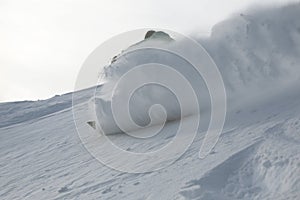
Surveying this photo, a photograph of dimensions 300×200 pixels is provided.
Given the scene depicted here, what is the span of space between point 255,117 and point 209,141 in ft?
2.83

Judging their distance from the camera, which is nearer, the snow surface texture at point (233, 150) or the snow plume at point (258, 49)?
the snow surface texture at point (233, 150)

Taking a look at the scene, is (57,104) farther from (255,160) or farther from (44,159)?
(255,160)

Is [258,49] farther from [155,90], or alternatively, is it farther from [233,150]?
[233,150]

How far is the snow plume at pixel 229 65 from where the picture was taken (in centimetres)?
686

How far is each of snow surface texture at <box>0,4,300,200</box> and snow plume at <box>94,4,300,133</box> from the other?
0.05 ft

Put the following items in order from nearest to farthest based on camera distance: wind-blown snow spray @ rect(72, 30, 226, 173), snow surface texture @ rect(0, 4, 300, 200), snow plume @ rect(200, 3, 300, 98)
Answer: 1. snow surface texture @ rect(0, 4, 300, 200)
2. snow plume @ rect(200, 3, 300, 98)
3. wind-blown snow spray @ rect(72, 30, 226, 173)

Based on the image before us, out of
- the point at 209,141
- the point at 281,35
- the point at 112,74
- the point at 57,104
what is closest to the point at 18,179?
the point at 112,74

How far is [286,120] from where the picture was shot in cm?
527

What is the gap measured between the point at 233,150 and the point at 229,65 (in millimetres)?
2780

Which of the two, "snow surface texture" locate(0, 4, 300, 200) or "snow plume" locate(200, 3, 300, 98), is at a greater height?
"snow plume" locate(200, 3, 300, 98)

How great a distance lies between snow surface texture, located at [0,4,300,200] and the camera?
4.15 m

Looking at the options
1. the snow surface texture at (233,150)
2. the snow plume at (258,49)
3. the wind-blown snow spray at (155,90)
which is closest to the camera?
the snow surface texture at (233,150)

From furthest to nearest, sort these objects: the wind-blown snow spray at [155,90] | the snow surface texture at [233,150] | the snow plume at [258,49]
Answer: the wind-blown snow spray at [155,90], the snow plume at [258,49], the snow surface texture at [233,150]

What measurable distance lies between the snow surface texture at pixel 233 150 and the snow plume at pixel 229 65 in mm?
16
